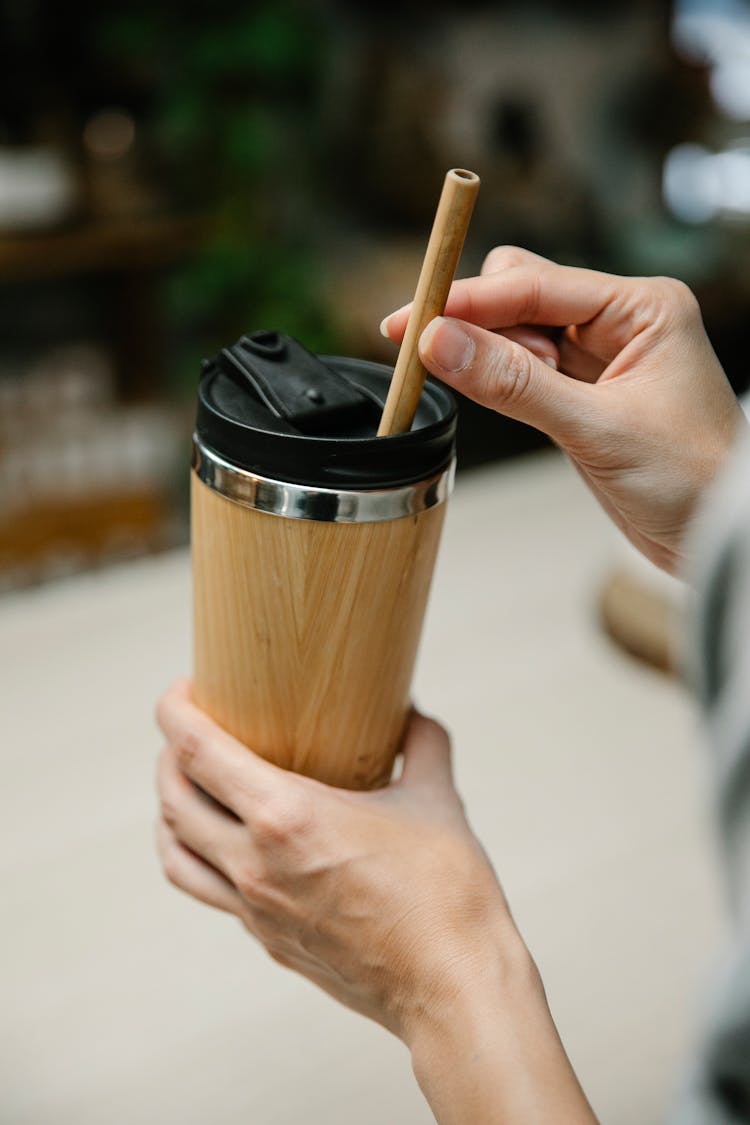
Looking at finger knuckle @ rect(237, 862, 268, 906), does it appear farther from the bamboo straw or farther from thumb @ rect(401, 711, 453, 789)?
the bamboo straw

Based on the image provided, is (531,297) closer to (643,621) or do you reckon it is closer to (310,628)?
(310,628)

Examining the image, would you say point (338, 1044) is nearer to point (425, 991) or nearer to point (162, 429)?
point (425, 991)

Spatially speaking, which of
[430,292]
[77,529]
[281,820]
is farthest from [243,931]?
[77,529]

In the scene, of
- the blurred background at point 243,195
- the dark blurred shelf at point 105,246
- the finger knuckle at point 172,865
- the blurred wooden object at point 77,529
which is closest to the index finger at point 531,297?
the finger knuckle at point 172,865

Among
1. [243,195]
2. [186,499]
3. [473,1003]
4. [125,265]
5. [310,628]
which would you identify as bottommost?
[186,499]

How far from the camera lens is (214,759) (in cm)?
62

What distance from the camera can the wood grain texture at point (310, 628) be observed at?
536 mm

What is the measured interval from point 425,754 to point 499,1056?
0.20 metres

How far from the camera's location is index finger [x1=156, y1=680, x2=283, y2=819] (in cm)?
60

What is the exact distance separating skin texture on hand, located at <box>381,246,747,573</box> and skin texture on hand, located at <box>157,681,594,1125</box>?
20cm

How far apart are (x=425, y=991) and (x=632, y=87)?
11.5ft

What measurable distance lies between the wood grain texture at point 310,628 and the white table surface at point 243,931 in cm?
19

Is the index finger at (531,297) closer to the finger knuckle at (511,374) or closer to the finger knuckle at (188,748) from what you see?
the finger knuckle at (511,374)

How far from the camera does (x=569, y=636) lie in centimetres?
109
